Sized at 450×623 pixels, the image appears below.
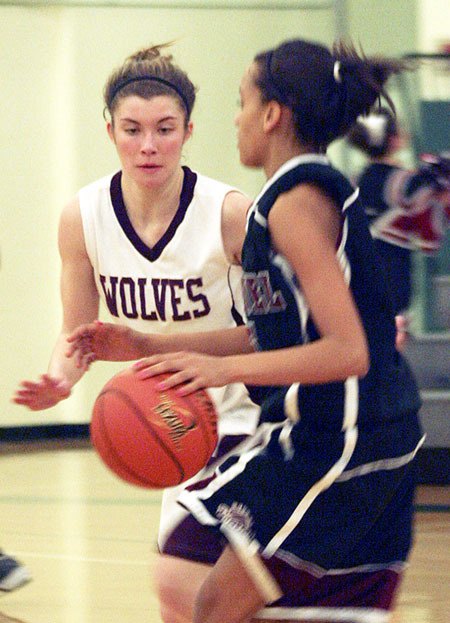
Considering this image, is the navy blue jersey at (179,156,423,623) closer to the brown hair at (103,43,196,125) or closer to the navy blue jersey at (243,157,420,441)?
the navy blue jersey at (243,157,420,441)

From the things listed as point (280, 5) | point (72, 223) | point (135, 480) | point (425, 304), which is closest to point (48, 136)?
point (280, 5)

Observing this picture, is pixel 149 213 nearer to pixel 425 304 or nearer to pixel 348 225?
pixel 348 225

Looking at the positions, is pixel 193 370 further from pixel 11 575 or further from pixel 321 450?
pixel 11 575

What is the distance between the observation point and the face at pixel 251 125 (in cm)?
236

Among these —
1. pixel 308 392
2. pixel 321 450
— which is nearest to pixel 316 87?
pixel 308 392

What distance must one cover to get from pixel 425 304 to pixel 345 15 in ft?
6.03

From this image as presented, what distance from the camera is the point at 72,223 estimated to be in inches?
119

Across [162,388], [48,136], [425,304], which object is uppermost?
[162,388]

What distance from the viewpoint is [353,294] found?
7.47 ft

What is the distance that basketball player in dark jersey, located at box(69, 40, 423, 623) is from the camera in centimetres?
219

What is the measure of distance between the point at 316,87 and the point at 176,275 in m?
0.71

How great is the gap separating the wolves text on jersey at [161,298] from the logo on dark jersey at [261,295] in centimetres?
54

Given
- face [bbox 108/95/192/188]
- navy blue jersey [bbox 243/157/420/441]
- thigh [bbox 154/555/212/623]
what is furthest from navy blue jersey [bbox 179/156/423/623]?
face [bbox 108/95/192/188]

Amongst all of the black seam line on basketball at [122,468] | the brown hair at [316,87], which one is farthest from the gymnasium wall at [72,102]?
the black seam line on basketball at [122,468]
